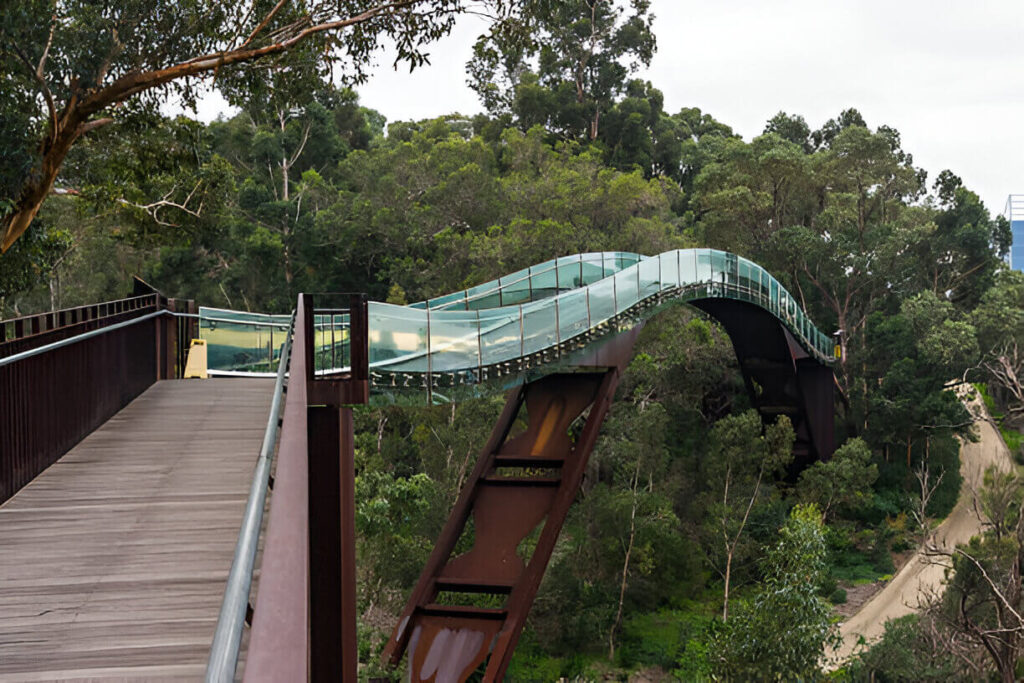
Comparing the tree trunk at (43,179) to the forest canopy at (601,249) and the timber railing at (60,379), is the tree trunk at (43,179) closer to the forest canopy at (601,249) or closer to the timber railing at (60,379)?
the forest canopy at (601,249)

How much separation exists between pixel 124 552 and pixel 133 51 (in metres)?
11.1

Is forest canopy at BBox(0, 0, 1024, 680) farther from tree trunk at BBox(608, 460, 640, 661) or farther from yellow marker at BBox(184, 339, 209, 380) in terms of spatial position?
yellow marker at BBox(184, 339, 209, 380)

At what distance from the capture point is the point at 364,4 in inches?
579

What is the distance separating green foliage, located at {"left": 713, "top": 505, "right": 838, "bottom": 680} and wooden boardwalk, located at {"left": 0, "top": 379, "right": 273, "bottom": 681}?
442 inches

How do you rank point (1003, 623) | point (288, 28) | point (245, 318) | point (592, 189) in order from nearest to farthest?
point (245, 318) → point (288, 28) → point (1003, 623) → point (592, 189)

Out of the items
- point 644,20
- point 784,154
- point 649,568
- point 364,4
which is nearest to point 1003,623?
point 649,568

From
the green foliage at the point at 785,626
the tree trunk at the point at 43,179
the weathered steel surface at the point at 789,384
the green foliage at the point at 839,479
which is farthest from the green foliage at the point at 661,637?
the tree trunk at the point at 43,179

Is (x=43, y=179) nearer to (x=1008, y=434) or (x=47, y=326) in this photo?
(x=47, y=326)

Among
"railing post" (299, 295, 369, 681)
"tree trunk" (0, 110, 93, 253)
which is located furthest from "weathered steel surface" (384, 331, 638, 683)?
"tree trunk" (0, 110, 93, 253)

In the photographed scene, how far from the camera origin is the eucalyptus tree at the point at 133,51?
1214 centimetres

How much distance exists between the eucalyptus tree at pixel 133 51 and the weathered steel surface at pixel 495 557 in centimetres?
638

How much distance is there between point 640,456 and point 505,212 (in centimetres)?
909

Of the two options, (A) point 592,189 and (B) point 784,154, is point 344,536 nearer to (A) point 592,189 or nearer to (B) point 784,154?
(A) point 592,189

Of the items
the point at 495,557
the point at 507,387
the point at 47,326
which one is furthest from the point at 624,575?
the point at 47,326
